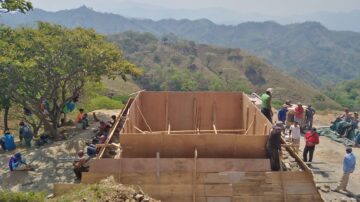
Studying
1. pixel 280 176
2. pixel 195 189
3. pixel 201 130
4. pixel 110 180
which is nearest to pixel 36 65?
pixel 201 130

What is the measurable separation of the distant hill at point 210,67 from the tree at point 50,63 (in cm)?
7012

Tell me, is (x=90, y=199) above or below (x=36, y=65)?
below

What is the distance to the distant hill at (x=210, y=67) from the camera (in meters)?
96.9

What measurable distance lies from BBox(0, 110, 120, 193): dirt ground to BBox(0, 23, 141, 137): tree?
156 cm

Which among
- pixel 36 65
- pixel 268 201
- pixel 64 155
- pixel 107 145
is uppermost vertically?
pixel 36 65

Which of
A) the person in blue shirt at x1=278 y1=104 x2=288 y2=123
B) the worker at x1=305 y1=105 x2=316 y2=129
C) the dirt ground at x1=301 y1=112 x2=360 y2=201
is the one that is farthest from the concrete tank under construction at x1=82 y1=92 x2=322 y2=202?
the worker at x1=305 y1=105 x2=316 y2=129

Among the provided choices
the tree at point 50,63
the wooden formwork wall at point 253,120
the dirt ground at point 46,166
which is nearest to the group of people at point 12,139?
the dirt ground at point 46,166

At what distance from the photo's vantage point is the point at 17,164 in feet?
45.6

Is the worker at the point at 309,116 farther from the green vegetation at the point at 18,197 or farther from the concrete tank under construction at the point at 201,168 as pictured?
the green vegetation at the point at 18,197

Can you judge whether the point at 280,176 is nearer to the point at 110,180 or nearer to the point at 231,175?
the point at 231,175

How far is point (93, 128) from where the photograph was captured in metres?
18.8

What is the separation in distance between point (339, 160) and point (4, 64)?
510 inches

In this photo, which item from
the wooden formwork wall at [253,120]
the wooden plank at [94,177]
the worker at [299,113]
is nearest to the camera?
the wooden plank at [94,177]

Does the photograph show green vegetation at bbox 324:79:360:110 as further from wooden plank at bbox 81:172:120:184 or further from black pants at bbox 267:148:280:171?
wooden plank at bbox 81:172:120:184
